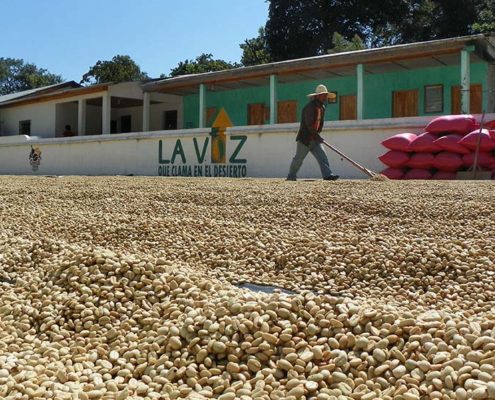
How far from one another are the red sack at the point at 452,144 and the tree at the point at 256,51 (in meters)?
22.1

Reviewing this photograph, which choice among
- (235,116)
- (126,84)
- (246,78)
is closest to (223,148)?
(246,78)

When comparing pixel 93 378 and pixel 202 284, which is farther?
pixel 202 284

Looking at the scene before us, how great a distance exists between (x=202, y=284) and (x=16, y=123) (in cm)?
2696

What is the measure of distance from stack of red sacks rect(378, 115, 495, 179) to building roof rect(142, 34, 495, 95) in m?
2.70

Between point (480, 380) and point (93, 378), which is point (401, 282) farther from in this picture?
point (93, 378)

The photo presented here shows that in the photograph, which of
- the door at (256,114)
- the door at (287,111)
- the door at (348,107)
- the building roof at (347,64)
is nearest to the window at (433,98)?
the building roof at (347,64)

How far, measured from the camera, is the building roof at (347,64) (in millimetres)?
15336

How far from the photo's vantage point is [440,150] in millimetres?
13023

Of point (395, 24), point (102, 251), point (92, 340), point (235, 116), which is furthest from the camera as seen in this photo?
point (395, 24)

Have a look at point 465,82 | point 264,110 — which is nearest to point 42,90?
point 264,110

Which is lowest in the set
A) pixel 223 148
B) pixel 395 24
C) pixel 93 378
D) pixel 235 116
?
pixel 93 378

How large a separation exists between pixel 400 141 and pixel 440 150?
906 millimetres

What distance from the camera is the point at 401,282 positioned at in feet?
13.3

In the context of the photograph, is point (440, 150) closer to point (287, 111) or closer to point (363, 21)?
point (287, 111)
